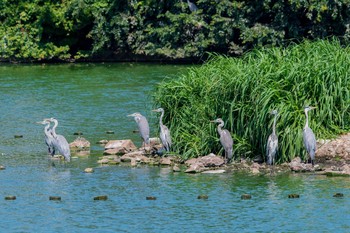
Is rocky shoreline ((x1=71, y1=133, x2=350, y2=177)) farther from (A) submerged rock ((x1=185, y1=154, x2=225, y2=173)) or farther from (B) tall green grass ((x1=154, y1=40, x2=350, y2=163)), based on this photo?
(B) tall green grass ((x1=154, y1=40, x2=350, y2=163))

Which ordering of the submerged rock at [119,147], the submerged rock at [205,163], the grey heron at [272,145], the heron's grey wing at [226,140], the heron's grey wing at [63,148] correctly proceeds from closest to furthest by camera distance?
the grey heron at [272,145], the submerged rock at [205,163], the heron's grey wing at [226,140], the heron's grey wing at [63,148], the submerged rock at [119,147]

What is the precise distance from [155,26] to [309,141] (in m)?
20.6

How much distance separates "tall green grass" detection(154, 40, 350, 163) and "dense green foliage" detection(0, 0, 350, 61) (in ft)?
43.9

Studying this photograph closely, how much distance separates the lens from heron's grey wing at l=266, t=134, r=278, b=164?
16.5m

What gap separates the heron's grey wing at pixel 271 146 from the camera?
1645cm

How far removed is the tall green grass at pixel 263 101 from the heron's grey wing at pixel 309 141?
42 centimetres

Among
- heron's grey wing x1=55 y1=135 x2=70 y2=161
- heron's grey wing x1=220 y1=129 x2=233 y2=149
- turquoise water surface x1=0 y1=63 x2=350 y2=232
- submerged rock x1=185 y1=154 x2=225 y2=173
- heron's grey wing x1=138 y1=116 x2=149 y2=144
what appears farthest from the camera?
heron's grey wing x1=138 y1=116 x2=149 y2=144

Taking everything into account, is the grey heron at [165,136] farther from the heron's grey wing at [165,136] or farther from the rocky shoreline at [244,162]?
the rocky shoreline at [244,162]

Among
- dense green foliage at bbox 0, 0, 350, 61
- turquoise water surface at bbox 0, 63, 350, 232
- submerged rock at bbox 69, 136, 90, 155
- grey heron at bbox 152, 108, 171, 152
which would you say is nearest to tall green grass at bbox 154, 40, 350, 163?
grey heron at bbox 152, 108, 171, 152

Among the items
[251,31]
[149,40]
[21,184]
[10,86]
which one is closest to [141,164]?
[21,184]

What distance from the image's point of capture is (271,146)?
16.5m

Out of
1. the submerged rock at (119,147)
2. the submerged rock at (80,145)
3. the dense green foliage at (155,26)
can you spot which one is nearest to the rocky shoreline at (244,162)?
the submerged rock at (119,147)

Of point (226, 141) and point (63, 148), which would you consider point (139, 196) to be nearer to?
point (226, 141)

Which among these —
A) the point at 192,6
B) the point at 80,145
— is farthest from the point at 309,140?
the point at 192,6
